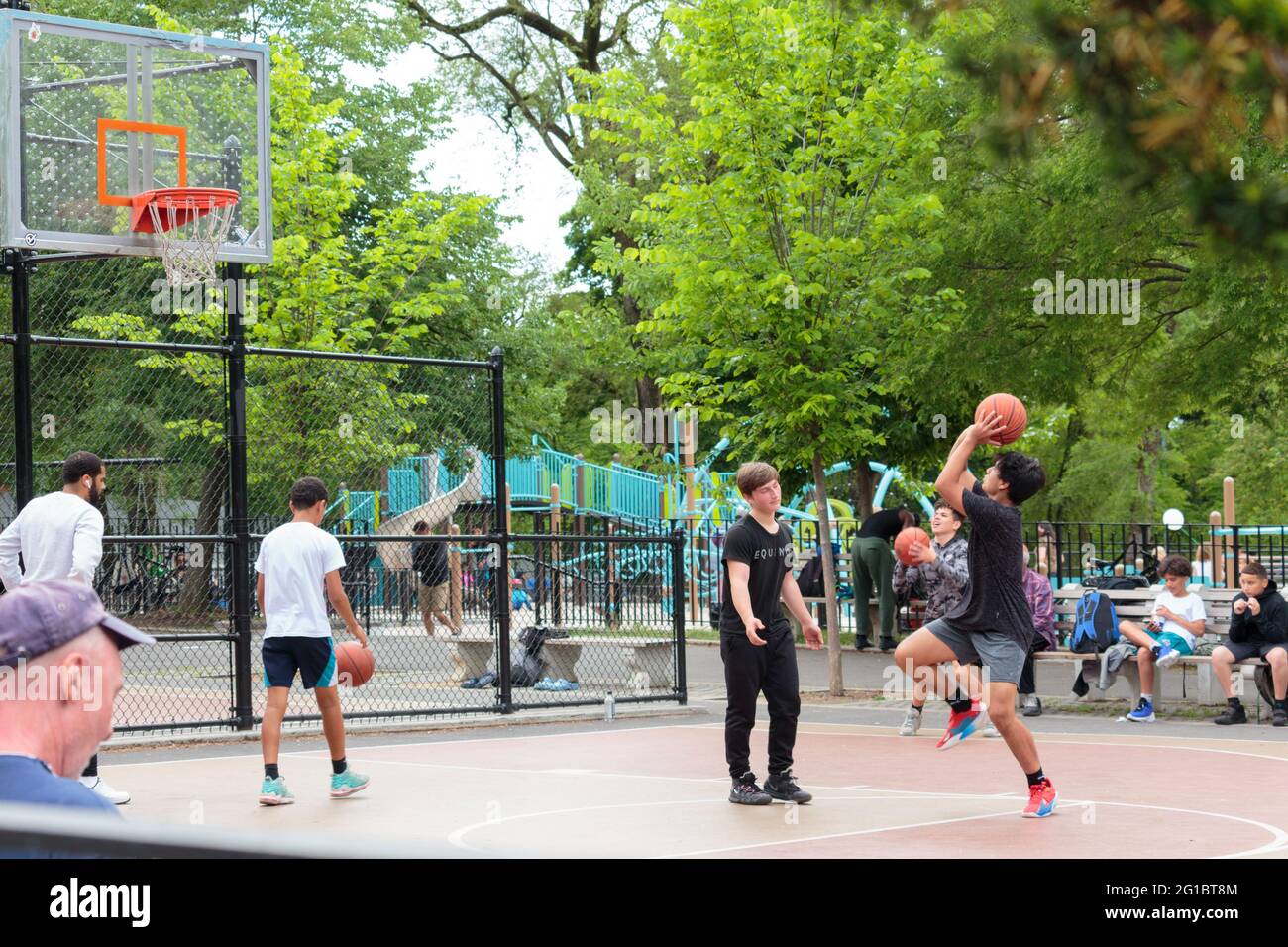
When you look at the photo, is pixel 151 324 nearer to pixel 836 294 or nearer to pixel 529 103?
pixel 836 294

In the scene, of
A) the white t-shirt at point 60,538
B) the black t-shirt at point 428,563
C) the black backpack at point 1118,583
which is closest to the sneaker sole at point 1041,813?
the white t-shirt at point 60,538

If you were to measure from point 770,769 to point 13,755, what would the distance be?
721 cm

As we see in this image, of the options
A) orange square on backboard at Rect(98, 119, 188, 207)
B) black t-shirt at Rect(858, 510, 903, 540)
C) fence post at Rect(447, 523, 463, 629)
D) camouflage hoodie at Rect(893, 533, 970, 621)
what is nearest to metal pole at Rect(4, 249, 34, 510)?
orange square on backboard at Rect(98, 119, 188, 207)

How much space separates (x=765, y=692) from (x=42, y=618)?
23.2 ft

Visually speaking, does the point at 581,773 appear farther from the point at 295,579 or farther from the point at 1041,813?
the point at 1041,813

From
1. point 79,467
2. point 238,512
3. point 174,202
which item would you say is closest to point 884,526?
point 238,512

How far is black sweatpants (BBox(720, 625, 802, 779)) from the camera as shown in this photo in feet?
32.6

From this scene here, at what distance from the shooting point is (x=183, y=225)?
14.7 meters

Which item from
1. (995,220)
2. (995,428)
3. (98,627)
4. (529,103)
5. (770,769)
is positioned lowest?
(770,769)

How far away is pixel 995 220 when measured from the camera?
19.3 metres

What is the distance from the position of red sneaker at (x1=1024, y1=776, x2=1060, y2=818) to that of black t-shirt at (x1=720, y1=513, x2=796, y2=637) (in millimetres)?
1829

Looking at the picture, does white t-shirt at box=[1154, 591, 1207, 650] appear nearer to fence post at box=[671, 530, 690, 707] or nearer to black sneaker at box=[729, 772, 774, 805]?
fence post at box=[671, 530, 690, 707]
